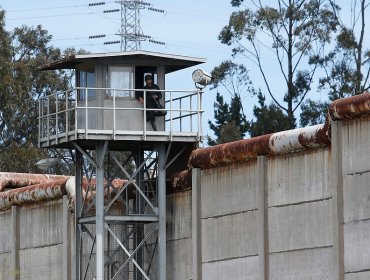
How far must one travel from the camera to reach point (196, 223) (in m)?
30.1

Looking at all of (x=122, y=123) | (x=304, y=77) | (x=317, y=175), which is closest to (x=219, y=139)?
(x=304, y=77)

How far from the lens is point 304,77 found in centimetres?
Answer: 7094

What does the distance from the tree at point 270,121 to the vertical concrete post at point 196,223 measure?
124 feet

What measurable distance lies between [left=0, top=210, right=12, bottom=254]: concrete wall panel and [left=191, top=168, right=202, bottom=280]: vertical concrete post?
941 centimetres

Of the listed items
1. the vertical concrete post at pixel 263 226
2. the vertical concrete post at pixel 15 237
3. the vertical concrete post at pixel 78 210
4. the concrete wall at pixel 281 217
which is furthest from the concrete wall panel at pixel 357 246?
the vertical concrete post at pixel 15 237

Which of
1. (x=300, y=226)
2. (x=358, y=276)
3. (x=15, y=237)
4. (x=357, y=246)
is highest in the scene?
(x=15, y=237)

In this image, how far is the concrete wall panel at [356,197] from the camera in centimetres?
2484

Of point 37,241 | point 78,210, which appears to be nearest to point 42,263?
point 37,241

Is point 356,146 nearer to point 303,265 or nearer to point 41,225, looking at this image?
point 303,265

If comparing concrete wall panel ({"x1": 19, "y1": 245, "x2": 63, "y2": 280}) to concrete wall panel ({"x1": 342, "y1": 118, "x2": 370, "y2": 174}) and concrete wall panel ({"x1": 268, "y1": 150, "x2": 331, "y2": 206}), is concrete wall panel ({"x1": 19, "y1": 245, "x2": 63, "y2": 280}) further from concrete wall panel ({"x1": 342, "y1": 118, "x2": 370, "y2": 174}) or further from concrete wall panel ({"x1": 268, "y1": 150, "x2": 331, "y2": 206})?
concrete wall panel ({"x1": 342, "y1": 118, "x2": 370, "y2": 174})

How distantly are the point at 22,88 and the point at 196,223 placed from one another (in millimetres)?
38575

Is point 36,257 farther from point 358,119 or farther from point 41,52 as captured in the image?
point 41,52

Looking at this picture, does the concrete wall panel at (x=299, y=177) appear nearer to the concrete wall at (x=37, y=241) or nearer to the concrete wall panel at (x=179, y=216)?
the concrete wall panel at (x=179, y=216)

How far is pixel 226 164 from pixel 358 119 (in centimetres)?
A: 495
